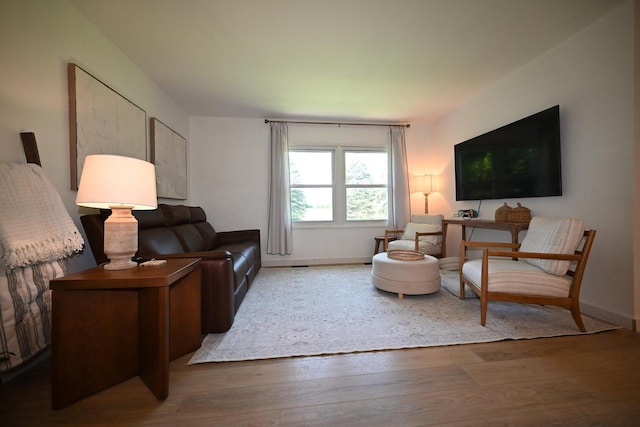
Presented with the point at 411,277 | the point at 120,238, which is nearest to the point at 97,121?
the point at 120,238

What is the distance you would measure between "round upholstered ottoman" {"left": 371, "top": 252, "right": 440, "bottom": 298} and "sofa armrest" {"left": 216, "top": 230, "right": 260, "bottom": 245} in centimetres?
201

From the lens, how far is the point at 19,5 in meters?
1.46

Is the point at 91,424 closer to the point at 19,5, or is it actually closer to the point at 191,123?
the point at 19,5

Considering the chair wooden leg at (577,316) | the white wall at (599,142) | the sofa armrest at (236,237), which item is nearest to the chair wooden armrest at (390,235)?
the white wall at (599,142)

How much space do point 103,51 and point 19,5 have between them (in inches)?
28.8

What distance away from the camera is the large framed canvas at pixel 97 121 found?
6.02 feet

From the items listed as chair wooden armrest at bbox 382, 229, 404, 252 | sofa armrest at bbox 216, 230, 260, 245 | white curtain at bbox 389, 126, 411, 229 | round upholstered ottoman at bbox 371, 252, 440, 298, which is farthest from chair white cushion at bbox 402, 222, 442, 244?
sofa armrest at bbox 216, 230, 260, 245

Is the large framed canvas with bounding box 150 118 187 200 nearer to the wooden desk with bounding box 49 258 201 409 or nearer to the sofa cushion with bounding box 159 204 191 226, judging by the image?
the sofa cushion with bounding box 159 204 191 226

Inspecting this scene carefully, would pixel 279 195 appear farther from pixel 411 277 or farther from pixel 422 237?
pixel 411 277

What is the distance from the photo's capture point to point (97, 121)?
2.05 metres

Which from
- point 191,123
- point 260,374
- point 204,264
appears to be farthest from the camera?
point 191,123

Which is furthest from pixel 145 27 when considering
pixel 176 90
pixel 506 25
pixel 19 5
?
pixel 506 25

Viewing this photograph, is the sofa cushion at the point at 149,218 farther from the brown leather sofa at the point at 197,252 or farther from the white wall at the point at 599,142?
the white wall at the point at 599,142

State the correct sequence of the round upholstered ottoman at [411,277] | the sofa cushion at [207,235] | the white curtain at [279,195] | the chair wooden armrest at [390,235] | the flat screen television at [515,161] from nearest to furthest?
the flat screen television at [515,161] → the round upholstered ottoman at [411,277] → the sofa cushion at [207,235] → the chair wooden armrest at [390,235] → the white curtain at [279,195]
